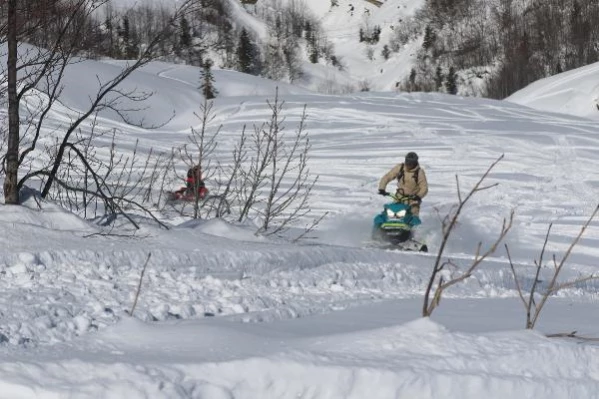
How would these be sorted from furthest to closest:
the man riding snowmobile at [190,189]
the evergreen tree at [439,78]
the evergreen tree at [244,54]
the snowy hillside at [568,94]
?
the evergreen tree at [244,54] < the evergreen tree at [439,78] < the snowy hillside at [568,94] < the man riding snowmobile at [190,189]

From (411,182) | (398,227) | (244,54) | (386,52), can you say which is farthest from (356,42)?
(398,227)

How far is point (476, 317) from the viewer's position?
5211mm

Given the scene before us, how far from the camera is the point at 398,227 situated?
12039 mm

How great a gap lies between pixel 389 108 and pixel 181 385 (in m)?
33.0

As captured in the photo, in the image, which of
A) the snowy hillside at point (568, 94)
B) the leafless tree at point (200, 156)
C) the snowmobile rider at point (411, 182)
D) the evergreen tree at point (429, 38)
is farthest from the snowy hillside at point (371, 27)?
the snowmobile rider at point (411, 182)

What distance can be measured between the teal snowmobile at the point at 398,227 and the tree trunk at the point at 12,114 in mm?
5965

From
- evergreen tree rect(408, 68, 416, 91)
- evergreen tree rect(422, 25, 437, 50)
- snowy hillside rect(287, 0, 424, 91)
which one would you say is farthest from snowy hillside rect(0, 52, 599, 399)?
snowy hillside rect(287, 0, 424, 91)

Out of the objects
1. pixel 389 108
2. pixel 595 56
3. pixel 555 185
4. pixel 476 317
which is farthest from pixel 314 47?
pixel 476 317

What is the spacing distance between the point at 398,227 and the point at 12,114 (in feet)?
20.4

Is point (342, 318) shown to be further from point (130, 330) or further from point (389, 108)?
point (389, 108)

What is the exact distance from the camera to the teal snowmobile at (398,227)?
12.0 metres

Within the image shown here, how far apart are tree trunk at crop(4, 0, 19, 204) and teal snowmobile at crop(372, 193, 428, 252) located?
19.6ft

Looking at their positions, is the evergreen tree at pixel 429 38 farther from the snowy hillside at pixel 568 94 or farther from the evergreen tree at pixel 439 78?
the snowy hillside at pixel 568 94

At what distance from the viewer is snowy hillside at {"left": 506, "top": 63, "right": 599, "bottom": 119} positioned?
1604 inches
